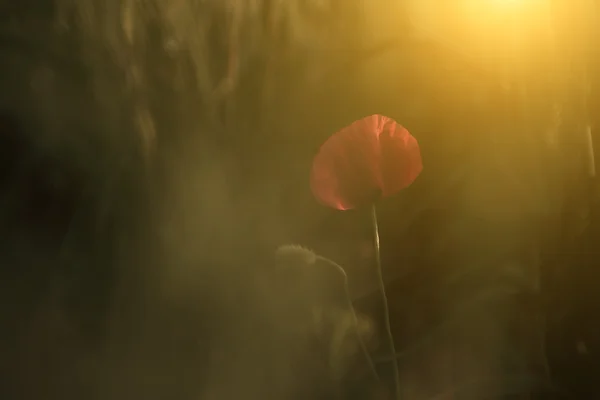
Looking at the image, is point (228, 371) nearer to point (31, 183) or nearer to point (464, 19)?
point (31, 183)

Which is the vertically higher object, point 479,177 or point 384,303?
point 479,177

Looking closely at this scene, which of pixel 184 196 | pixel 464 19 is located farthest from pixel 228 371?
pixel 464 19

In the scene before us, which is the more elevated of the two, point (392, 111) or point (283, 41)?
point (283, 41)

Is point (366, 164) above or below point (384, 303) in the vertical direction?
above

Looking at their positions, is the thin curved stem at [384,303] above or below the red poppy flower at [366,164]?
below

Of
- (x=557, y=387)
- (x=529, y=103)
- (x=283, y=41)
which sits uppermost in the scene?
(x=283, y=41)

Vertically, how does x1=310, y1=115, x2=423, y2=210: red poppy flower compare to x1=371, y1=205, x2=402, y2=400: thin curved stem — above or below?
above
